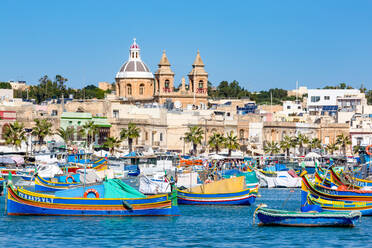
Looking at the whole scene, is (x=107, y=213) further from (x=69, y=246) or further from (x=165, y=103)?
(x=165, y=103)

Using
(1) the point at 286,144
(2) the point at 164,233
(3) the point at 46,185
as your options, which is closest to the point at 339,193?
(2) the point at 164,233

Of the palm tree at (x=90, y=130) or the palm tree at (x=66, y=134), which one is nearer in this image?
the palm tree at (x=66, y=134)

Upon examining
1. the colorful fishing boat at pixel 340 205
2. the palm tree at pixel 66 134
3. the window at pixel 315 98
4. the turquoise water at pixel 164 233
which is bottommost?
the turquoise water at pixel 164 233

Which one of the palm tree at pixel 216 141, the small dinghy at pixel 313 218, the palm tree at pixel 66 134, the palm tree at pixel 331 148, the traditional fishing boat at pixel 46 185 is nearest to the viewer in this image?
the small dinghy at pixel 313 218

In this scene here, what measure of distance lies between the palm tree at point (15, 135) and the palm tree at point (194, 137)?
2352cm

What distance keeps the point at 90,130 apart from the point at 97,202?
228ft

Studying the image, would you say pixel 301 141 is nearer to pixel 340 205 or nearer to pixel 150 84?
pixel 150 84

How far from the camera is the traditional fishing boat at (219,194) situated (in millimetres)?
68250

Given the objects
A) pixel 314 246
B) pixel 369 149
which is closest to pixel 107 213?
pixel 314 246

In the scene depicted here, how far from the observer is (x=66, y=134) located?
412 feet

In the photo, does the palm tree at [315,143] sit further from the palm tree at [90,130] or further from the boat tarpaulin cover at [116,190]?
the boat tarpaulin cover at [116,190]

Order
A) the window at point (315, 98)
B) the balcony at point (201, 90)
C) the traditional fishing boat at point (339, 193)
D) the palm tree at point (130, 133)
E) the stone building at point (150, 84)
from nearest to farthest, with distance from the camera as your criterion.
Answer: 1. the traditional fishing boat at point (339, 193)
2. the palm tree at point (130, 133)
3. the stone building at point (150, 84)
4. the balcony at point (201, 90)
5. the window at point (315, 98)

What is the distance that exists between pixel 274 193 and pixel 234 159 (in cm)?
3676

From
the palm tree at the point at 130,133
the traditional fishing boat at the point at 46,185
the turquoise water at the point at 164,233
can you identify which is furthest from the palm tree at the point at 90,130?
the turquoise water at the point at 164,233
